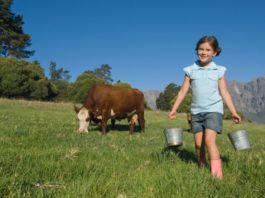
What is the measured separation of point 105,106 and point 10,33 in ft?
171

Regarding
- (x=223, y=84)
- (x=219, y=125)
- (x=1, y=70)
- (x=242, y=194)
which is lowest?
(x=242, y=194)

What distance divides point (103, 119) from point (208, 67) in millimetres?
9223

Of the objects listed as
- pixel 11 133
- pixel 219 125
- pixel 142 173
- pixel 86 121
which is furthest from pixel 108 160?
pixel 86 121

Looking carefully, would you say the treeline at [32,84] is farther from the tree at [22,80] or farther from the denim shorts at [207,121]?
the denim shorts at [207,121]

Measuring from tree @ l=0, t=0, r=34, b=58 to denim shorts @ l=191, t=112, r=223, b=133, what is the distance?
6105 cm

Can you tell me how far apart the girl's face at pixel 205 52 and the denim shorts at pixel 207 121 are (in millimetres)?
880

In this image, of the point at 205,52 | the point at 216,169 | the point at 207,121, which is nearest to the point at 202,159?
the point at 207,121

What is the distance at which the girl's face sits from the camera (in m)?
6.54

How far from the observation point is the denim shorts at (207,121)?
6.23 m

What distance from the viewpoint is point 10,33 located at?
6381cm

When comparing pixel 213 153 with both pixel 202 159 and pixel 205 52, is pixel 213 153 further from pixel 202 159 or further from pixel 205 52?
pixel 205 52

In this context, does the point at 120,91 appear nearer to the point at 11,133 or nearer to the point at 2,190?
the point at 11,133

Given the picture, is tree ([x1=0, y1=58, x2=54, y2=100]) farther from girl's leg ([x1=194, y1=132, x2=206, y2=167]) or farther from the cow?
girl's leg ([x1=194, y1=132, x2=206, y2=167])

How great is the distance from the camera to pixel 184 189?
4383mm
